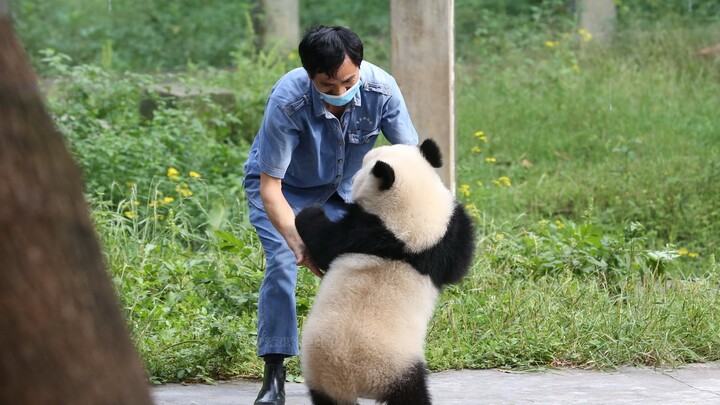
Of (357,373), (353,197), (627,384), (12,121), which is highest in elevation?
(12,121)

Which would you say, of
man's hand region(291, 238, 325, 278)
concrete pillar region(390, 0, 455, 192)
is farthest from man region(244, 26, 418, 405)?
concrete pillar region(390, 0, 455, 192)

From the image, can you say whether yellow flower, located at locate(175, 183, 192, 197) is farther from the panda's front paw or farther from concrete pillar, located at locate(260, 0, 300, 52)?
concrete pillar, located at locate(260, 0, 300, 52)

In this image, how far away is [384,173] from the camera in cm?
383

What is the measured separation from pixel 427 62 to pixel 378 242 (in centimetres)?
240

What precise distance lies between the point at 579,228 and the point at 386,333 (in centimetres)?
304

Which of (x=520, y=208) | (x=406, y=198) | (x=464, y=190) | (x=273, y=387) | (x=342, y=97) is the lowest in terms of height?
(x=273, y=387)

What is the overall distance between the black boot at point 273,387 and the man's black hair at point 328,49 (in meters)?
1.23

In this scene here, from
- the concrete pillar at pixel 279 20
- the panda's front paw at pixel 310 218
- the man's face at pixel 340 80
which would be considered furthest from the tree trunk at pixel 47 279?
the concrete pillar at pixel 279 20

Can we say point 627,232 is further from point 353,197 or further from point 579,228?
point 353,197

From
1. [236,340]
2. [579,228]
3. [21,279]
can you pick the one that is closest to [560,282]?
[579,228]

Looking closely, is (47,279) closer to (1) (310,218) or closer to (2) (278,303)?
(1) (310,218)

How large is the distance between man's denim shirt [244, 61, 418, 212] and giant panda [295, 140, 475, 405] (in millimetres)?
449

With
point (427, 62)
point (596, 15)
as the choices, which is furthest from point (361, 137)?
point (596, 15)

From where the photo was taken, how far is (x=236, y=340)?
16.6ft
